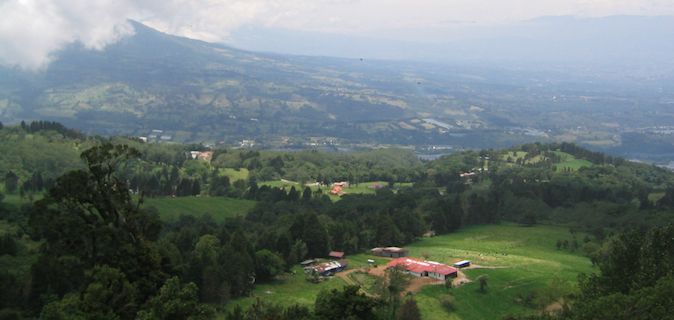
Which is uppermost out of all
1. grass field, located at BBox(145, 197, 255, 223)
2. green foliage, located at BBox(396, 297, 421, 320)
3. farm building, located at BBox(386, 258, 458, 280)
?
green foliage, located at BBox(396, 297, 421, 320)

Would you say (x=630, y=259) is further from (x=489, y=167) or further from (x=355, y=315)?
(x=489, y=167)

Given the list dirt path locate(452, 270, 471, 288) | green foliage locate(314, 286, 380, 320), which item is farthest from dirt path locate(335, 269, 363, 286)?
green foliage locate(314, 286, 380, 320)

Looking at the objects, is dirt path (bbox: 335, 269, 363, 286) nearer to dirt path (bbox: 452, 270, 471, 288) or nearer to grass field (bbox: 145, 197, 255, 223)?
dirt path (bbox: 452, 270, 471, 288)

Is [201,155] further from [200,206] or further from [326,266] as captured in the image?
[326,266]

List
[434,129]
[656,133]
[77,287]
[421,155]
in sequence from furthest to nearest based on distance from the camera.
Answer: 1. [434,129]
2. [656,133]
3. [421,155]
4. [77,287]

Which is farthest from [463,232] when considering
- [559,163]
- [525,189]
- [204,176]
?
[559,163]

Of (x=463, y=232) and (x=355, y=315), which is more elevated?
(x=355, y=315)
